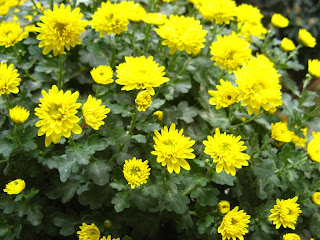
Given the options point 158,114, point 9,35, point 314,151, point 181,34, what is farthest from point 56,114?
point 314,151

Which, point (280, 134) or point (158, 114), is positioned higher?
point (158, 114)

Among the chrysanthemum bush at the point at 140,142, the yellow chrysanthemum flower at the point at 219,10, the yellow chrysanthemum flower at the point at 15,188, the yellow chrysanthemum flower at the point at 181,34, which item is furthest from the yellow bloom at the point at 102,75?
the yellow chrysanthemum flower at the point at 219,10

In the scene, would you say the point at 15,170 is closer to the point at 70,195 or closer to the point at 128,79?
the point at 70,195

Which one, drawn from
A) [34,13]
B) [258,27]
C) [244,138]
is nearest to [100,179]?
[244,138]

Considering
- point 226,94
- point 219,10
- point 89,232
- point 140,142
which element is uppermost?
point 219,10

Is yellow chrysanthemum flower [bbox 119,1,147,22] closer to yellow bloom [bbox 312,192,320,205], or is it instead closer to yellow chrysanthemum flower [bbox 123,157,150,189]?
yellow chrysanthemum flower [bbox 123,157,150,189]

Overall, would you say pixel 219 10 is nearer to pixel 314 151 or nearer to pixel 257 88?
pixel 257 88
